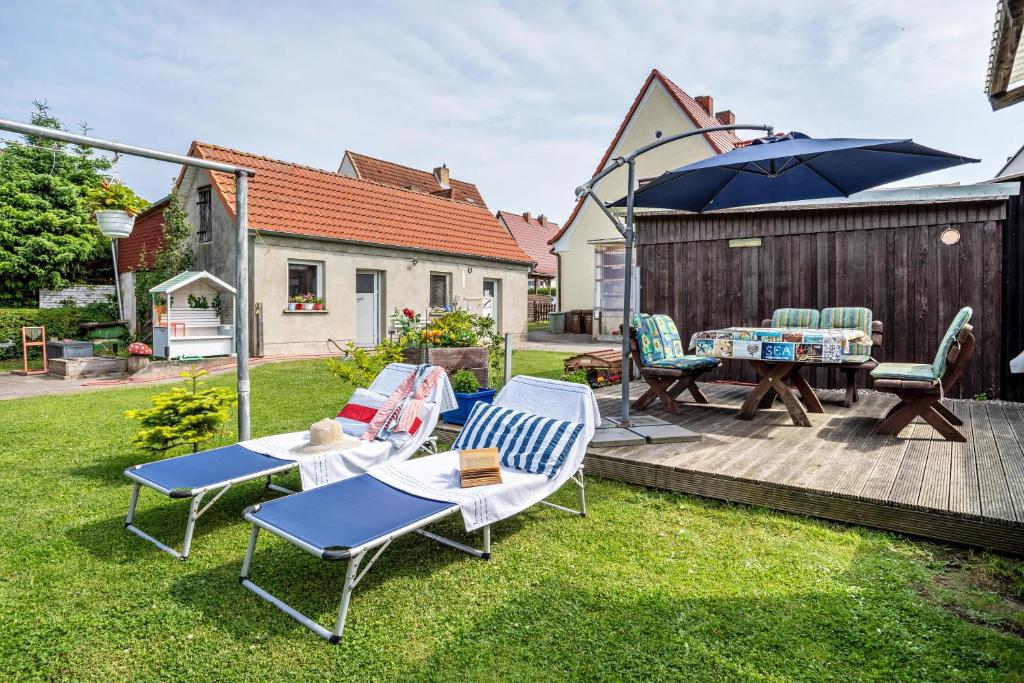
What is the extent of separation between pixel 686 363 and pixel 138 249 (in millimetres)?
15992

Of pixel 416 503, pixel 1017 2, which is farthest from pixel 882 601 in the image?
pixel 1017 2

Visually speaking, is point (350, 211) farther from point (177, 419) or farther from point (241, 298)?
point (177, 419)

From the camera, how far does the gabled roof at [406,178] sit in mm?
22125

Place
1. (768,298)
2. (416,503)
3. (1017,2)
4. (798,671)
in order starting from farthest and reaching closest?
(768,298)
(416,503)
(1017,2)
(798,671)

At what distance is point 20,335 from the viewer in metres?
13.1

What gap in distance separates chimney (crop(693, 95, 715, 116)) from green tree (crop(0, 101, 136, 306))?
19737mm

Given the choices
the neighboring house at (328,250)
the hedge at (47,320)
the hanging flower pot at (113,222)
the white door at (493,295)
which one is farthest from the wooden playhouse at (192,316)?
the white door at (493,295)

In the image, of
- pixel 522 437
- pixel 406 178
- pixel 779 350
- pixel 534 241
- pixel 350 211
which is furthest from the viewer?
pixel 534 241

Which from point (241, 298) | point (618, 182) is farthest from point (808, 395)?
point (618, 182)

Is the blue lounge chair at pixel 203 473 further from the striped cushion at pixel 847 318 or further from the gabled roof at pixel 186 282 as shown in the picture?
the gabled roof at pixel 186 282

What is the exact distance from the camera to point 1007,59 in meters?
3.29

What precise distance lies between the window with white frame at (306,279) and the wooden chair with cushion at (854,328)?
10397 mm

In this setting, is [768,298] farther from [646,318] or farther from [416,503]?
[416,503]

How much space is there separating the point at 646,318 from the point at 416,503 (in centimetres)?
401
